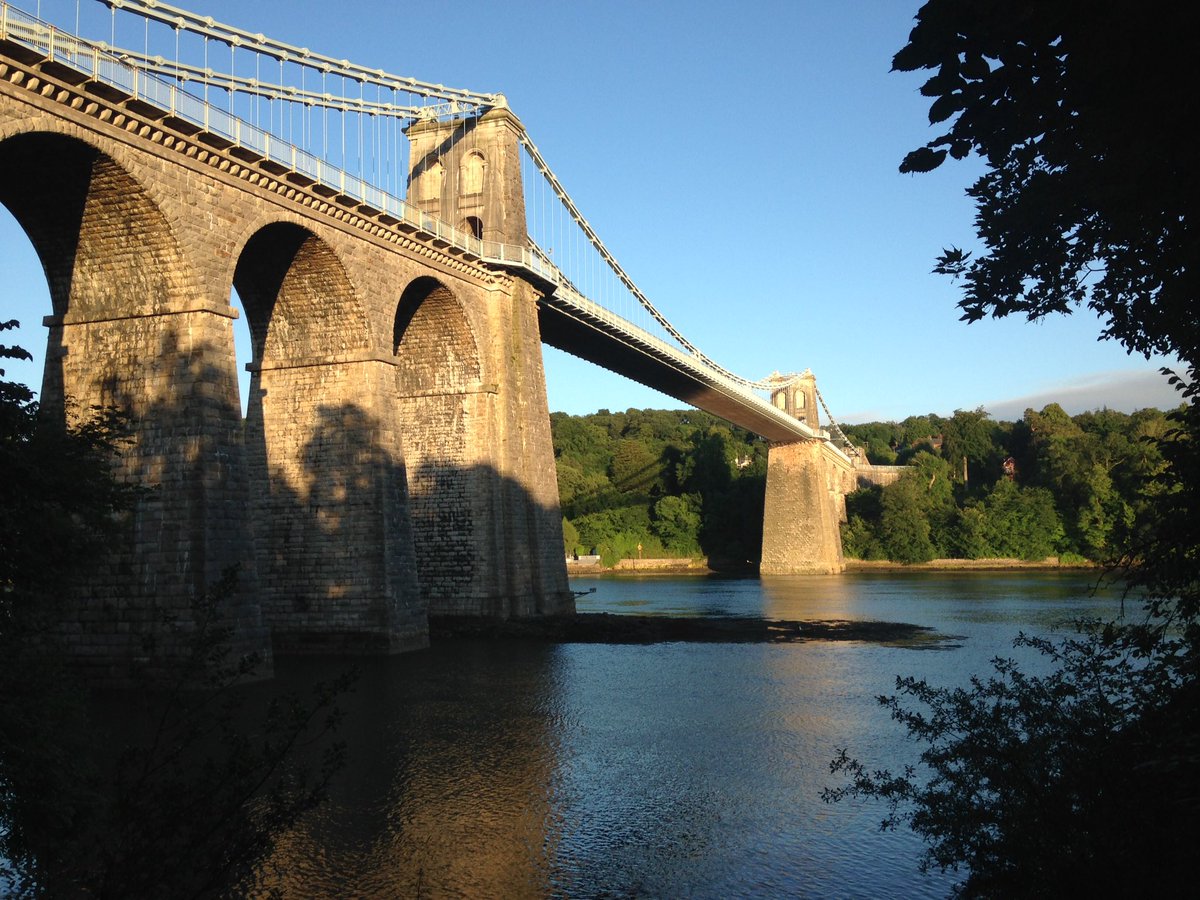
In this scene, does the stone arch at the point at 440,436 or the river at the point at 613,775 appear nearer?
the river at the point at 613,775

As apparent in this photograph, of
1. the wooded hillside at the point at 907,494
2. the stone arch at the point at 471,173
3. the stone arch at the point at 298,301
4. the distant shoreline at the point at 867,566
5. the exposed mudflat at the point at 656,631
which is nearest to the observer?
the stone arch at the point at 298,301

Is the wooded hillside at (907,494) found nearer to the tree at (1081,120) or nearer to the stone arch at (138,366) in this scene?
the stone arch at (138,366)

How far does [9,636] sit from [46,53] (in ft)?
38.6

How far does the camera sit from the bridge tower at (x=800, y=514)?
229 feet

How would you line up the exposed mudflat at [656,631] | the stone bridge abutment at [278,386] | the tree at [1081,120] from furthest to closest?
the exposed mudflat at [656,631]
the stone bridge abutment at [278,386]
the tree at [1081,120]

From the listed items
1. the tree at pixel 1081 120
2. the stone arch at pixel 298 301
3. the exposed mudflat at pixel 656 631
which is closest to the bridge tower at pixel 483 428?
the exposed mudflat at pixel 656 631

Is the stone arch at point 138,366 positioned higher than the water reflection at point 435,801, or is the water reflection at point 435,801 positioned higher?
the stone arch at point 138,366

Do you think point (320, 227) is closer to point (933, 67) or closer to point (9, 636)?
point (9, 636)

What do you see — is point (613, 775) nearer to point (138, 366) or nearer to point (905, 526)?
point (138, 366)

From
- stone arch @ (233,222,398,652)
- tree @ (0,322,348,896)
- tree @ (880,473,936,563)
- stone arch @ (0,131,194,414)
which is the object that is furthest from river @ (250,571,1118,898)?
tree @ (880,473,936,563)

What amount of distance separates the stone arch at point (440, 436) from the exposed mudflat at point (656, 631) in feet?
2.66

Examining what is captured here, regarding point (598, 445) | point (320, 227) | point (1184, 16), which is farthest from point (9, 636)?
point (598, 445)

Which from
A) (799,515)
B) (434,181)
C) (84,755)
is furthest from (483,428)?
(799,515)

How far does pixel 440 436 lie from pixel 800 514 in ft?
144
